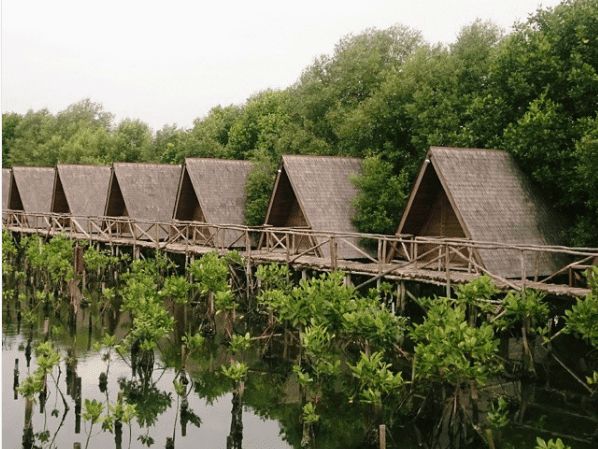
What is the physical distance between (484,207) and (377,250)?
12.6ft

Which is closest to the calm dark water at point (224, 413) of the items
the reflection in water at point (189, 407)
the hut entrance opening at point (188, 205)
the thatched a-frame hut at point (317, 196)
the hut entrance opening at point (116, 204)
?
the reflection in water at point (189, 407)

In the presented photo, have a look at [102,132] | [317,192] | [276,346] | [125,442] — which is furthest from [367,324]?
[102,132]

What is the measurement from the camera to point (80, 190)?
31859 mm

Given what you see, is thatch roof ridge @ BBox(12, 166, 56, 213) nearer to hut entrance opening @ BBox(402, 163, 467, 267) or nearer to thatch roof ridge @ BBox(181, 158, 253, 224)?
thatch roof ridge @ BBox(181, 158, 253, 224)

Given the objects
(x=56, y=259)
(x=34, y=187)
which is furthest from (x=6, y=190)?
(x=56, y=259)

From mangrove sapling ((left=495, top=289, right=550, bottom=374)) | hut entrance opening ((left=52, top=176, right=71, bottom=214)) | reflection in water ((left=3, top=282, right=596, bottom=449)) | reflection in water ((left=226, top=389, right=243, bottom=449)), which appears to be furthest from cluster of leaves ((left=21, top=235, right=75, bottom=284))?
mangrove sapling ((left=495, top=289, right=550, bottom=374))

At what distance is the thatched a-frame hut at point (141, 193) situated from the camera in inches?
1130

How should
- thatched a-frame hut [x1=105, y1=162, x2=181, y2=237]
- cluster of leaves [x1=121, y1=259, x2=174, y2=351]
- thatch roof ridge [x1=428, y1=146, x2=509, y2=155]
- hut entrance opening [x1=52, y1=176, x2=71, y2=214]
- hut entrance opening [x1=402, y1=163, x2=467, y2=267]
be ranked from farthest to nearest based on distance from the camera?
hut entrance opening [x1=52, y1=176, x2=71, y2=214]
thatched a-frame hut [x1=105, y1=162, x2=181, y2=237]
hut entrance opening [x1=402, y1=163, x2=467, y2=267]
thatch roof ridge [x1=428, y1=146, x2=509, y2=155]
cluster of leaves [x1=121, y1=259, x2=174, y2=351]

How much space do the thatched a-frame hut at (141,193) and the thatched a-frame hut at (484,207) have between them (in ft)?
41.6

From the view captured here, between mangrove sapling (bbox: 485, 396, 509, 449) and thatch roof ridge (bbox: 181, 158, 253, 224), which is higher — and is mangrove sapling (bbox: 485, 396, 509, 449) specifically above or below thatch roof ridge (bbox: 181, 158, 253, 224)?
below

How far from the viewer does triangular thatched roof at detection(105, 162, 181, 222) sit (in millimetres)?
28719

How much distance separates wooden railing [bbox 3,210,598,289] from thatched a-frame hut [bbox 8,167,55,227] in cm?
316

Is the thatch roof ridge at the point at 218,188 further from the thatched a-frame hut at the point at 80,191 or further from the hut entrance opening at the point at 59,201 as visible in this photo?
the hut entrance opening at the point at 59,201

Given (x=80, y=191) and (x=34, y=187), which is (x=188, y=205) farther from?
(x=34, y=187)
